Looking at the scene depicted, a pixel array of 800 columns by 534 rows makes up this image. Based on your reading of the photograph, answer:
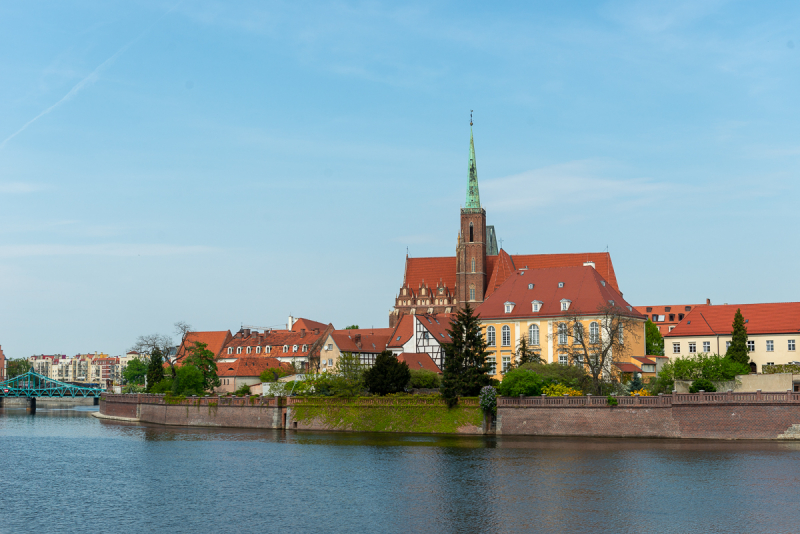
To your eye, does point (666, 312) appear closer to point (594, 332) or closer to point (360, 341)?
point (360, 341)

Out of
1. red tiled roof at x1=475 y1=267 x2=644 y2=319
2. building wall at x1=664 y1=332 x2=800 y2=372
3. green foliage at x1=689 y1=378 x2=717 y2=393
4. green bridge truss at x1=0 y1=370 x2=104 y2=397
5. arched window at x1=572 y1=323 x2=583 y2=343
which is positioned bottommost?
green bridge truss at x1=0 y1=370 x2=104 y2=397

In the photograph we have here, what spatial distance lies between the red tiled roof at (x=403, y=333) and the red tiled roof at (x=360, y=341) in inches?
139

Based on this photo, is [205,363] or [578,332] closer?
[578,332]

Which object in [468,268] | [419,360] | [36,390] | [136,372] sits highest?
[468,268]

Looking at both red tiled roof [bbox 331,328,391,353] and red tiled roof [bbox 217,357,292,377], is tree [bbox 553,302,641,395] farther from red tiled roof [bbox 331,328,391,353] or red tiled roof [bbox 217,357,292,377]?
red tiled roof [bbox 217,357,292,377]

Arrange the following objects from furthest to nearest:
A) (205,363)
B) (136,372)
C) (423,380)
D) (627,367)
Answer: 1. (136,372)
2. (205,363)
3. (423,380)
4. (627,367)

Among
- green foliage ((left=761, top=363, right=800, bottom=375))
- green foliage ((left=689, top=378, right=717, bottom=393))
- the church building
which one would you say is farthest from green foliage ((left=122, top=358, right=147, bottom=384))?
green foliage ((left=761, top=363, right=800, bottom=375))

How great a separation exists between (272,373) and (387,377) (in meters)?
35.8

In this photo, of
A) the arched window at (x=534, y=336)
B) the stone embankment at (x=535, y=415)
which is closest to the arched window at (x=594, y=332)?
the arched window at (x=534, y=336)

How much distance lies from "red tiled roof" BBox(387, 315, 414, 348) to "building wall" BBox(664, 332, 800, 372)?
30545 mm

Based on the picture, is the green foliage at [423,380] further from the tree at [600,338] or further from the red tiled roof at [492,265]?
the red tiled roof at [492,265]

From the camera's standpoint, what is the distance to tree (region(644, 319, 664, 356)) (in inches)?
3848

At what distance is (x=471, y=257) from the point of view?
129m

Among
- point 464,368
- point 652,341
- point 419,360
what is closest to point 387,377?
point 464,368
